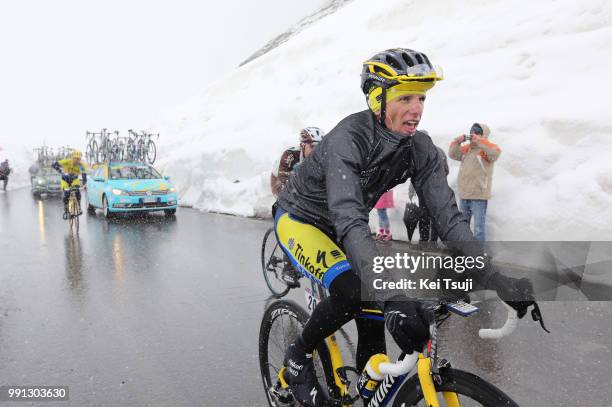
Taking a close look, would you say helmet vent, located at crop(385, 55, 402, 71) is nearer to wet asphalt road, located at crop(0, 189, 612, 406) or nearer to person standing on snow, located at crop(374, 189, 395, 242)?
wet asphalt road, located at crop(0, 189, 612, 406)

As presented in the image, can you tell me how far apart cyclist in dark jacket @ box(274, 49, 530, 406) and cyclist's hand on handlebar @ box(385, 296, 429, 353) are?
2.0 inches

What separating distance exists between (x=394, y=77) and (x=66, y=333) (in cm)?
453

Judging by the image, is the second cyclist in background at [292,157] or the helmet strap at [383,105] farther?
the second cyclist in background at [292,157]

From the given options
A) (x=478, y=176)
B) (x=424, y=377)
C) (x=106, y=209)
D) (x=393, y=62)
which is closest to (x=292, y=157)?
(x=478, y=176)

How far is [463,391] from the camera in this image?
2025 millimetres

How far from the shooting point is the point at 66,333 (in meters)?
5.40

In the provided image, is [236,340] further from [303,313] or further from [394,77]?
[394,77]

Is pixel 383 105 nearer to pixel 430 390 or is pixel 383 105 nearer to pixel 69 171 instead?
pixel 430 390

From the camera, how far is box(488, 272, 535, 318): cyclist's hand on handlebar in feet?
6.54

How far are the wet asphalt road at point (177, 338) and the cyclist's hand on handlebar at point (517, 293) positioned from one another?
84.9 inches

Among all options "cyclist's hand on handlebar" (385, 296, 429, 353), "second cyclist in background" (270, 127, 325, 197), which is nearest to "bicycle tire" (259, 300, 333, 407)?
"cyclist's hand on handlebar" (385, 296, 429, 353)

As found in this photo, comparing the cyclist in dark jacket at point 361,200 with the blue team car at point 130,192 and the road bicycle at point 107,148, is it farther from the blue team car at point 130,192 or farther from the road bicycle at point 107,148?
the road bicycle at point 107,148

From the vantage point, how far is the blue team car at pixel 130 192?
49.5 feet

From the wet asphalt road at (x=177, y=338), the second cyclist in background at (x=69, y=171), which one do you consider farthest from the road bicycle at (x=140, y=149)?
the wet asphalt road at (x=177, y=338)
